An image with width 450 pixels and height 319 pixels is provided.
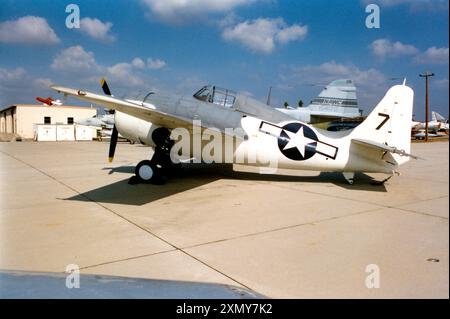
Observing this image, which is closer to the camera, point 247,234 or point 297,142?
point 247,234

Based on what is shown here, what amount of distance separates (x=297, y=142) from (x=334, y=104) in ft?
58.7

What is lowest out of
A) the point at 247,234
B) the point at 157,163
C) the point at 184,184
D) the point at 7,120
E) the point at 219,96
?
the point at 247,234

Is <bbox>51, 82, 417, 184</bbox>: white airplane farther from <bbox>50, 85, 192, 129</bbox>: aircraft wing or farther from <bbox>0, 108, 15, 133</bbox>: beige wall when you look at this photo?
<bbox>0, 108, 15, 133</bbox>: beige wall

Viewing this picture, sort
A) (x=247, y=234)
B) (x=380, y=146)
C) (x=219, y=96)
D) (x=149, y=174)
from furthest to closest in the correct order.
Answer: (x=219, y=96) → (x=149, y=174) → (x=380, y=146) → (x=247, y=234)

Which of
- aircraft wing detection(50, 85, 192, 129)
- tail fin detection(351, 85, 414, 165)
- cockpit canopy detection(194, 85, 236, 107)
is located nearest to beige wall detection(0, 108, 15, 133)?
Answer: cockpit canopy detection(194, 85, 236, 107)

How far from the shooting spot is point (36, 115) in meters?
43.8

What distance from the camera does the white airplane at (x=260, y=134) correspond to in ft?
23.6

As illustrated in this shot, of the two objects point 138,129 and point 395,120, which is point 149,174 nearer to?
point 138,129

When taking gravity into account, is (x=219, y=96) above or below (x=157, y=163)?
above

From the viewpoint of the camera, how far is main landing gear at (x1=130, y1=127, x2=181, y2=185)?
799 centimetres

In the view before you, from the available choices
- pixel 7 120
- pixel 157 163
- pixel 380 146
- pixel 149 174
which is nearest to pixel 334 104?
pixel 380 146

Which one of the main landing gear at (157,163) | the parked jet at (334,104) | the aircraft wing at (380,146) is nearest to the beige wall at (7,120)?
the parked jet at (334,104)

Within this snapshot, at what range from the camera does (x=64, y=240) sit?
408cm

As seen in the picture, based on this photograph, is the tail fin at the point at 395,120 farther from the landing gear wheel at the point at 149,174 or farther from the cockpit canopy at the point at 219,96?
the landing gear wheel at the point at 149,174
